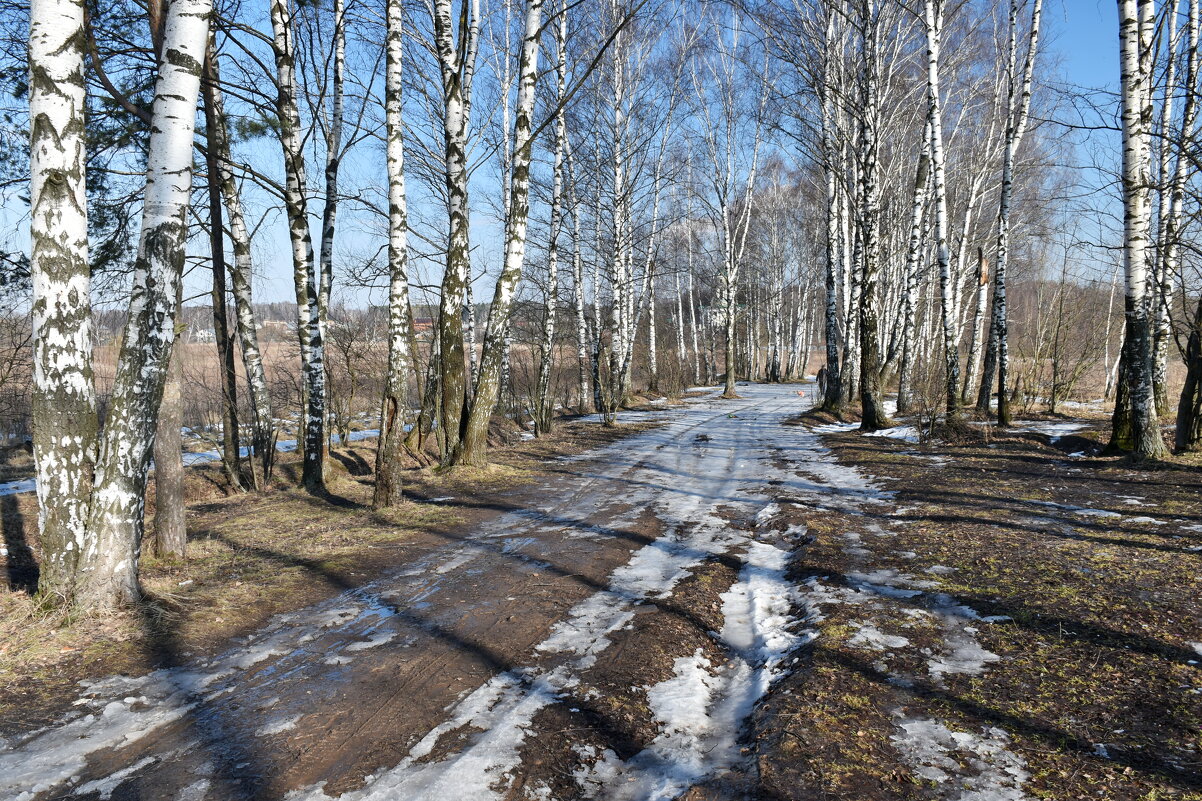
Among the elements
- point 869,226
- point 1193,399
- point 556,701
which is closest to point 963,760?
point 556,701

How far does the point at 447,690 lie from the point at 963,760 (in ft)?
7.50

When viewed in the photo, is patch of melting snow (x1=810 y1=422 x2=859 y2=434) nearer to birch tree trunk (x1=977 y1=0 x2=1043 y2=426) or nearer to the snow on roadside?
birch tree trunk (x1=977 y1=0 x2=1043 y2=426)

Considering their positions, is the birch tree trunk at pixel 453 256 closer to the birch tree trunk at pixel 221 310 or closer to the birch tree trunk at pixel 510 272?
the birch tree trunk at pixel 510 272

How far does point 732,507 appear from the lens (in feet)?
23.7

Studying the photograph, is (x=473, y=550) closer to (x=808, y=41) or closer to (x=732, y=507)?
(x=732, y=507)

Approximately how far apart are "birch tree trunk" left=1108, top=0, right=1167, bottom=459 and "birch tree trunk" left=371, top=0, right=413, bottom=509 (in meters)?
8.62

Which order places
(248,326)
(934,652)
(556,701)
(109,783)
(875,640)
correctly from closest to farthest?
1. (109,783)
2. (556,701)
3. (934,652)
4. (875,640)
5. (248,326)

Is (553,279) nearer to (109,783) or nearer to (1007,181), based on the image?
(1007,181)

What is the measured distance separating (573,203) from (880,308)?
16.8 m

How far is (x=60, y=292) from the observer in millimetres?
3748

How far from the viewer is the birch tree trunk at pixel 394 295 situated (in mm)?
7242

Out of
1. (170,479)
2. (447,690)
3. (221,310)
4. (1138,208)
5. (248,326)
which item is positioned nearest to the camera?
(447,690)

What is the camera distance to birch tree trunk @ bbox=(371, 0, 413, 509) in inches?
285

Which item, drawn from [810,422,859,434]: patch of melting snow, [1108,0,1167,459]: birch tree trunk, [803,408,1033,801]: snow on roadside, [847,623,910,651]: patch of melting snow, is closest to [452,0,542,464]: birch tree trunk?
[803,408,1033,801]: snow on roadside
